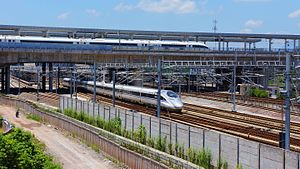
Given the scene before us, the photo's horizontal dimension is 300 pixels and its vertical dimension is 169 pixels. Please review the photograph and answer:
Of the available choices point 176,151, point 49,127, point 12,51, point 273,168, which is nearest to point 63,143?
point 49,127

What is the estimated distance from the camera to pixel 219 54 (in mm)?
88500

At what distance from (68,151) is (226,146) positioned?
14.1m

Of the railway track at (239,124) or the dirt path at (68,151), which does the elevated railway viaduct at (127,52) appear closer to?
the railway track at (239,124)

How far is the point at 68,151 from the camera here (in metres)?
32.4

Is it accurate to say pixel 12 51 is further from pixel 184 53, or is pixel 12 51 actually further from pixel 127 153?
pixel 127 153

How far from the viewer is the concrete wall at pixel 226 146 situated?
19.0 m

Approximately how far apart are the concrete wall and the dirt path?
3.58 meters

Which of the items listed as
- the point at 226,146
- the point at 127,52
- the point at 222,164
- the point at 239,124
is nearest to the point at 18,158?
the point at 222,164

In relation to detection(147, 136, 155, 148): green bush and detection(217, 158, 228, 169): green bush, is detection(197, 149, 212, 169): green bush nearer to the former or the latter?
detection(217, 158, 228, 169): green bush

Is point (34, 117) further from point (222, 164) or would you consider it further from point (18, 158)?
point (222, 164)

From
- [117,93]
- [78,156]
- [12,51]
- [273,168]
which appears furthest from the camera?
[12,51]

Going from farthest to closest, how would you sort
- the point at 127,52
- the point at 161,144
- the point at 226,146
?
the point at 127,52, the point at 161,144, the point at 226,146

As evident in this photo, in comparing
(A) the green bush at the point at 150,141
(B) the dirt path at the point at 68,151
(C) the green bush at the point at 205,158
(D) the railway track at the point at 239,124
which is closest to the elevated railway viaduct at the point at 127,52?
(D) the railway track at the point at 239,124

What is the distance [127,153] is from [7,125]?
18.9 m
